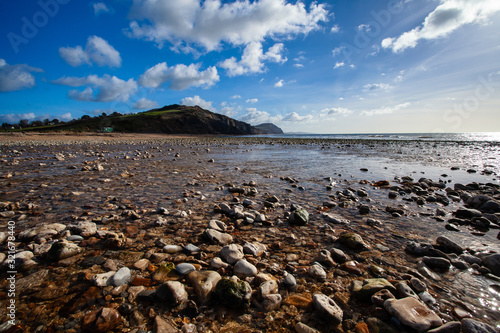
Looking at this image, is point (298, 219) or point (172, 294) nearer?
point (172, 294)

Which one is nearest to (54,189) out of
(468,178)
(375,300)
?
(375,300)

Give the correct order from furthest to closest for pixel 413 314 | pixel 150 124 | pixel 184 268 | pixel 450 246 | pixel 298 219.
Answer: pixel 150 124 → pixel 298 219 → pixel 450 246 → pixel 184 268 → pixel 413 314

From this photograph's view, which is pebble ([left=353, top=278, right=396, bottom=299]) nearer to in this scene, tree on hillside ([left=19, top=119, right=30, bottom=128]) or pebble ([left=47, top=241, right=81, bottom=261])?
pebble ([left=47, top=241, right=81, bottom=261])

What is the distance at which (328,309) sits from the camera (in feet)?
7.19

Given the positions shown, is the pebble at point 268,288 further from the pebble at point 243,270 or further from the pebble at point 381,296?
the pebble at point 381,296

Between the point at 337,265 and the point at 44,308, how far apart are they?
3.77 meters

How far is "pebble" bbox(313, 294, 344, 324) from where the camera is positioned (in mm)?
2156

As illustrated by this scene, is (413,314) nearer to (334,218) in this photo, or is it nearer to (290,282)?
(290,282)

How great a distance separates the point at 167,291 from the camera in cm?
237

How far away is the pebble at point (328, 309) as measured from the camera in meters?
2.16

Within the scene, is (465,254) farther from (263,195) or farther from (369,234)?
(263,195)

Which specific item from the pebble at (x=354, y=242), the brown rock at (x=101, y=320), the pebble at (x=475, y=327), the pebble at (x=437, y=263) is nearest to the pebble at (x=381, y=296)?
the pebble at (x=475, y=327)

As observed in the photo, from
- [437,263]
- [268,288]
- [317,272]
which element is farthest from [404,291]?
[268,288]

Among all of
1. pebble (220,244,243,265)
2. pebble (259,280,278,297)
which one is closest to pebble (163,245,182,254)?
pebble (220,244,243,265)
